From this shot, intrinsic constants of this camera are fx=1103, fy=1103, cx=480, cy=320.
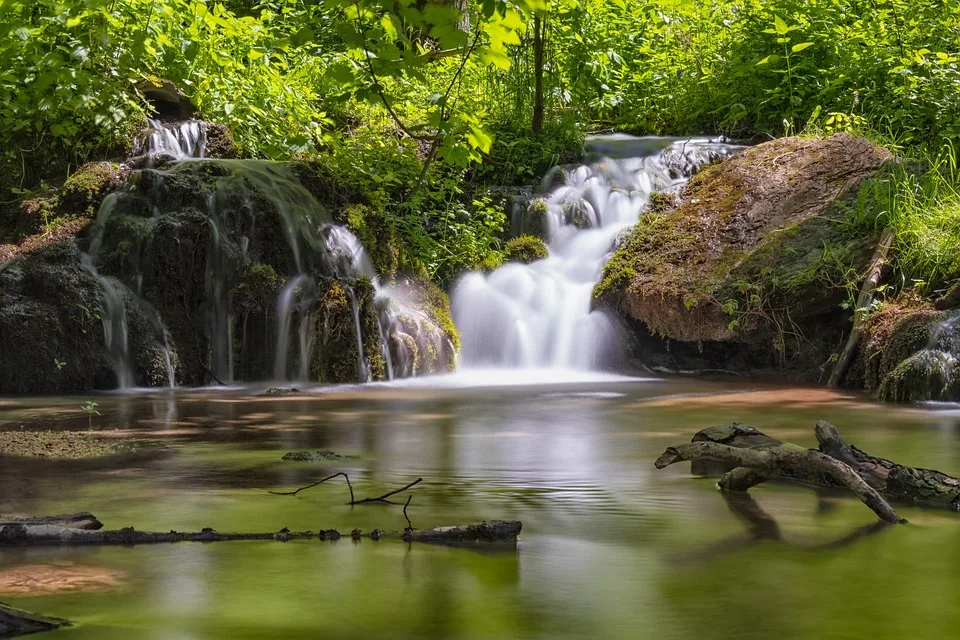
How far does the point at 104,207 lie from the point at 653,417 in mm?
5767

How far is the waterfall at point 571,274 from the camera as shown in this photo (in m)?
10.8

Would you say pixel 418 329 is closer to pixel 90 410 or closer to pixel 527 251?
pixel 527 251

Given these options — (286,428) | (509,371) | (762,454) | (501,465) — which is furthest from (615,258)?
(762,454)

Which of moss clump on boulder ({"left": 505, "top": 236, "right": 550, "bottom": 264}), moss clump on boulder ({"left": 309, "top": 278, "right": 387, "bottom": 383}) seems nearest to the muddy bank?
moss clump on boulder ({"left": 309, "top": 278, "right": 387, "bottom": 383})

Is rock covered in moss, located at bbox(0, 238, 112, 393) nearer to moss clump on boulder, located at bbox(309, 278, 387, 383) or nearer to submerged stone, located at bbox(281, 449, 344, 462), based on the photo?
moss clump on boulder, located at bbox(309, 278, 387, 383)

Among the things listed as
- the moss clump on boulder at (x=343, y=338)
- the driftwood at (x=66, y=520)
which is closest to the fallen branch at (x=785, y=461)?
the driftwood at (x=66, y=520)

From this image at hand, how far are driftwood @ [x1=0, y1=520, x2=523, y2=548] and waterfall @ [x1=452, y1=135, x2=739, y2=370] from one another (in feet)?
24.0

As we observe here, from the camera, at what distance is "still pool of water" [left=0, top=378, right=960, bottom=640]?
2.69 meters

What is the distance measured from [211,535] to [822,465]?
205 centimetres

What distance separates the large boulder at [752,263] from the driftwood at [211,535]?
6794 mm

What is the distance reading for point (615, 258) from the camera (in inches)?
439

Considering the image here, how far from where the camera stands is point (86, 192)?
10.3 m

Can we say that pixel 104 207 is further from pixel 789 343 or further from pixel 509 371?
pixel 789 343

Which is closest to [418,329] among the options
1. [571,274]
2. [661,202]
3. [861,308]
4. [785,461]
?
[571,274]
